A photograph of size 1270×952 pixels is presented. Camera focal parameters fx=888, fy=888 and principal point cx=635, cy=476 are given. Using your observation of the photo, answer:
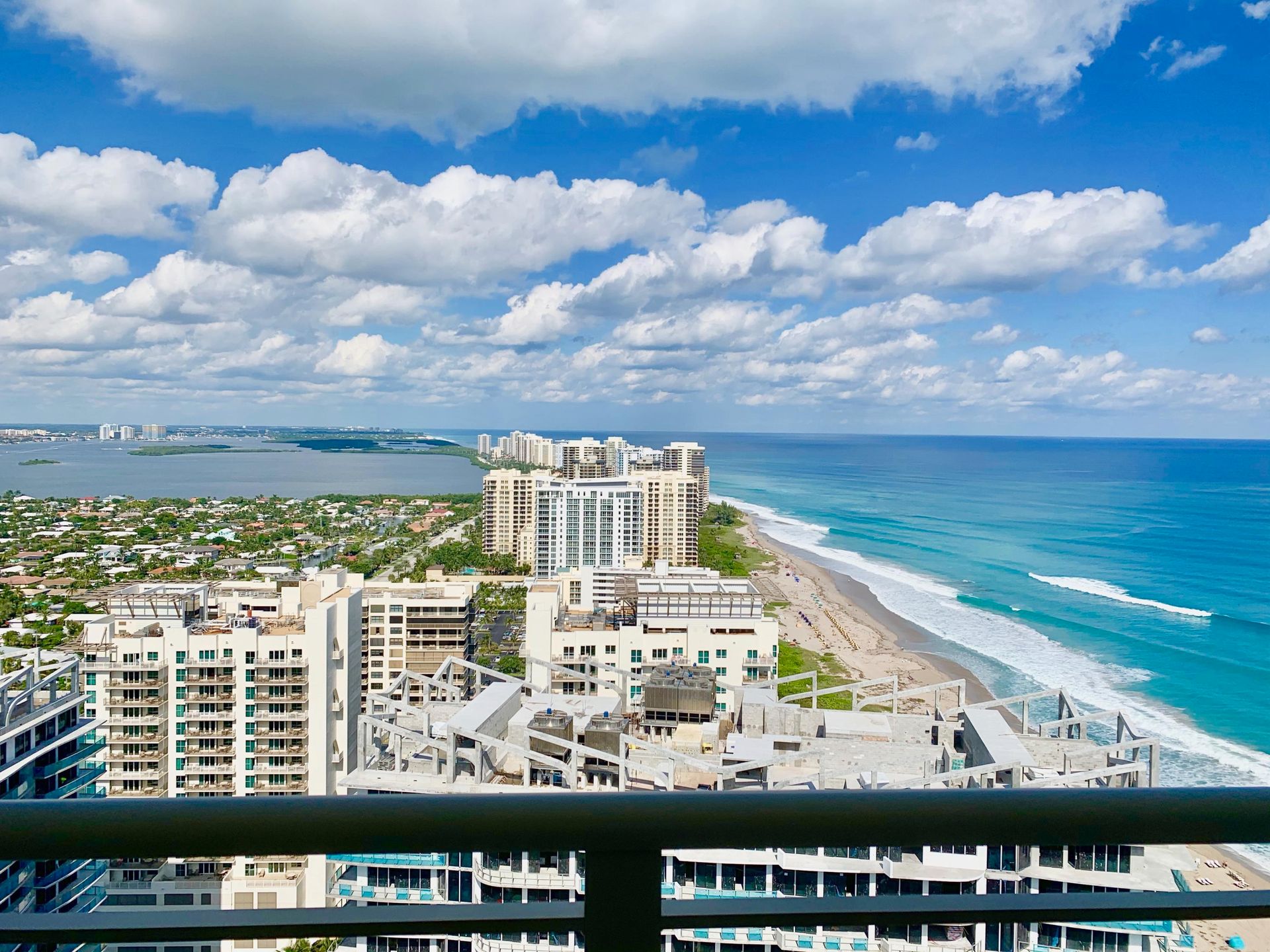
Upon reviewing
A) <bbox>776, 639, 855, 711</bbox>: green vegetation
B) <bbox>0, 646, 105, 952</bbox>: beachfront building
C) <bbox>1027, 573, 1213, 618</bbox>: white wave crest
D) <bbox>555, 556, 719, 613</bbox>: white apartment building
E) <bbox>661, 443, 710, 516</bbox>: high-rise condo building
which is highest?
<bbox>661, 443, 710, 516</bbox>: high-rise condo building

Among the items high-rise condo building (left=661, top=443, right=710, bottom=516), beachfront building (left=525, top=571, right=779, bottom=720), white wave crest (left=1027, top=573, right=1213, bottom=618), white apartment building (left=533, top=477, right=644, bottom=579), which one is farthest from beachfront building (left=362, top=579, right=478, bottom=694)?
high-rise condo building (left=661, top=443, right=710, bottom=516)

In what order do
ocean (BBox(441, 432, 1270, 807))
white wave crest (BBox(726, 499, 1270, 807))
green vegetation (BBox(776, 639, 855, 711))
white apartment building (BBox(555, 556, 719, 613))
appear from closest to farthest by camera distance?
white wave crest (BBox(726, 499, 1270, 807)) → ocean (BBox(441, 432, 1270, 807)) → green vegetation (BBox(776, 639, 855, 711)) → white apartment building (BBox(555, 556, 719, 613))

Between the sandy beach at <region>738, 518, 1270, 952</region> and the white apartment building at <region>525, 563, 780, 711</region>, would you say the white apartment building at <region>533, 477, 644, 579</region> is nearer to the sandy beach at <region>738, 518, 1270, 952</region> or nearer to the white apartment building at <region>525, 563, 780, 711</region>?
the sandy beach at <region>738, 518, 1270, 952</region>

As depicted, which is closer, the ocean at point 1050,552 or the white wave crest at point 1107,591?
the ocean at point 1050,552

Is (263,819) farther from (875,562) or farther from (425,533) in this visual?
(425,533)

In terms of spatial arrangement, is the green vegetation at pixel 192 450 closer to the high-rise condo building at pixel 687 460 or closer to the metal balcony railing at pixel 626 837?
the high-rise condo building at pixel 687 460

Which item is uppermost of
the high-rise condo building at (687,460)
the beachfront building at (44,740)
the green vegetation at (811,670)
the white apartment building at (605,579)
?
the high-rise condo building at (687,460)

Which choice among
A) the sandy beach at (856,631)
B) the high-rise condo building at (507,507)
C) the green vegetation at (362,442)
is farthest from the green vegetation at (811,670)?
the green vegetation at (362,442)

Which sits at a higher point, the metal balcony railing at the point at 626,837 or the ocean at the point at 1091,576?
the metal balcony railing at the point at 626,837
